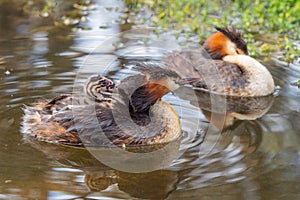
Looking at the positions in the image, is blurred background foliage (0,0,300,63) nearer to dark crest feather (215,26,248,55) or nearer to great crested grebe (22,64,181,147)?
dark crest feather (215,26,248,55)

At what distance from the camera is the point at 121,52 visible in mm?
8953

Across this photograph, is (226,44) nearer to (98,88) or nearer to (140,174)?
(98,88)

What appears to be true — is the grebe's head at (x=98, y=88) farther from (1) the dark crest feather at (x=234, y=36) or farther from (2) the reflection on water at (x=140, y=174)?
(1) the dark crest feather at (x=234, y=36)

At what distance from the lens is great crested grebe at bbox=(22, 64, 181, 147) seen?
19.9 ft

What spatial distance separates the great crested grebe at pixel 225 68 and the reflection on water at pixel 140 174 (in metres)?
0.19

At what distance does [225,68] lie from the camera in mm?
8164

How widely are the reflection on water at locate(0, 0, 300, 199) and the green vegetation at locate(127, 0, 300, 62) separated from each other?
59cm

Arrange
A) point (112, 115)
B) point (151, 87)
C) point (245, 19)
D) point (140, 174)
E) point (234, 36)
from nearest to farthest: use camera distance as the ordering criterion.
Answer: point (140, 174), point (112, 115), point (151, 87), point (234, 36), point (245, 19)

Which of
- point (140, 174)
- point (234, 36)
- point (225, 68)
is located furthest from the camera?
point (234, 36)

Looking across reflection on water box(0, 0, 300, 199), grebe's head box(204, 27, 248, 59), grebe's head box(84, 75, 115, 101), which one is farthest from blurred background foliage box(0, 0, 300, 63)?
grebe's head box(84, 75, 115, 101)

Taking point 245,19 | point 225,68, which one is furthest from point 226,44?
point 245,19

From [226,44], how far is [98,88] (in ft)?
8.91

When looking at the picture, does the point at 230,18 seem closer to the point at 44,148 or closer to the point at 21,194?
the point at 44,148

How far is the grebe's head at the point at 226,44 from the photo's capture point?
8328mm
